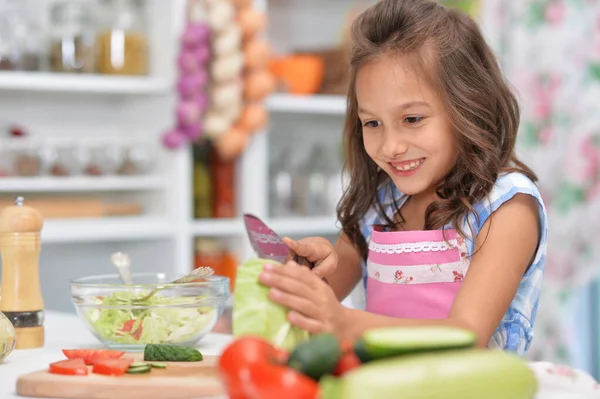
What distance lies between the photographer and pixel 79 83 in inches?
101

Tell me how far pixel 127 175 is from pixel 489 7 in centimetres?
146

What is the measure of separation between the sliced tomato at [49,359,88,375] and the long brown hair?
2.03 ft

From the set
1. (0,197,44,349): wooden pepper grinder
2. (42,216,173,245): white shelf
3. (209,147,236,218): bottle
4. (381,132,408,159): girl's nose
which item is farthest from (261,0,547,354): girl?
(209,147,236,218): bottle

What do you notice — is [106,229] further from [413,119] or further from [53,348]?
[413,119]

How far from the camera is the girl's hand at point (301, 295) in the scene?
88 centimetres

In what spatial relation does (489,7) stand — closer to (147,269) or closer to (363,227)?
(147,269)

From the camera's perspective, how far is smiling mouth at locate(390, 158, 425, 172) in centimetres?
135

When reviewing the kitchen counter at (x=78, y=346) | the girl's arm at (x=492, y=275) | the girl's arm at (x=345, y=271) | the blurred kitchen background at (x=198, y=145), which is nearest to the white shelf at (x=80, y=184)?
the blurred kitchen background at (x=198, y=145)

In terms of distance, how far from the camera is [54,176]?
2.54 metres

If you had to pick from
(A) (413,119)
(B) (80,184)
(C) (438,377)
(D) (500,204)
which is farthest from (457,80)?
(B) (80,184)

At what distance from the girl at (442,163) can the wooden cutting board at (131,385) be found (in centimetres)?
35

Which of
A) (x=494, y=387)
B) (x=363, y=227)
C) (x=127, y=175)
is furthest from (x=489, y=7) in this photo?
(x=494, y=387)

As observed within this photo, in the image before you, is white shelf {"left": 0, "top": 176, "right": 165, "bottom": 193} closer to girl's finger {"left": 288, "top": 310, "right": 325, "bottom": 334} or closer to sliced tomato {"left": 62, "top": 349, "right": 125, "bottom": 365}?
sliced tomato {"left": 62, "top": 349, "right": 125, "bottom": 365}

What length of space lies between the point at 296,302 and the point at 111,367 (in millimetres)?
217
